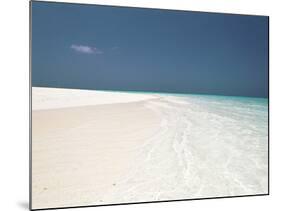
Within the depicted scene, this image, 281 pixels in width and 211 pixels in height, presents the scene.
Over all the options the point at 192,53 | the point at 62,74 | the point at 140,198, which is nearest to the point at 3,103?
the point at 62,74

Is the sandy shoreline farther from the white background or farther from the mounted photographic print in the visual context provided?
the white background

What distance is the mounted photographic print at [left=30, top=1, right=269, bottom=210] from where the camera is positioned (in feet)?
11.6

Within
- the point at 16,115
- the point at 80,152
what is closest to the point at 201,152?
the point at 80,152

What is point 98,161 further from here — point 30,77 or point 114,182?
point 30,77

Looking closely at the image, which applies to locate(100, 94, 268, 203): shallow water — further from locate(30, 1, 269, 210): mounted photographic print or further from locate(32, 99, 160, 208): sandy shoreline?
locate(32, 99, 160, 208): sandy shoreline

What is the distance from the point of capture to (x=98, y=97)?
12.6 feet

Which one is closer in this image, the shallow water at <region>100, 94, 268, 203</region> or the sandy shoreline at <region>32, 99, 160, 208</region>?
the sandy shoreline at <region>32, 99, 160, 208</region>

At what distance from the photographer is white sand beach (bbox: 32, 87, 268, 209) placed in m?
3.54

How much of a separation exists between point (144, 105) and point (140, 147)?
0.41m

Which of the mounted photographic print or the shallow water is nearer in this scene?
the mounted photographic print

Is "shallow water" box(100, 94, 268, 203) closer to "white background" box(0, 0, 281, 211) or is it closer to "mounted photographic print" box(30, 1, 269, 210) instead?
"mounted photographic print" box(30, 1, 269, 210)

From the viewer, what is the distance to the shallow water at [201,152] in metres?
3.79

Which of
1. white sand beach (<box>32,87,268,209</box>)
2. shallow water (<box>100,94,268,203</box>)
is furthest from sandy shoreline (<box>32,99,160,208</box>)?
shallow water (<box>100,94,268,203</box>)

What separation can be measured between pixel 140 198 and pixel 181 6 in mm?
1868
